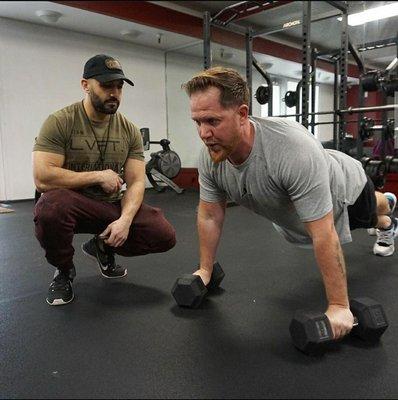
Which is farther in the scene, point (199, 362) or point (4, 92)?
point (4, 92)

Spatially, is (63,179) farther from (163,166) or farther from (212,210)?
(163,166)

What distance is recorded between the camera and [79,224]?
1528 millimetres

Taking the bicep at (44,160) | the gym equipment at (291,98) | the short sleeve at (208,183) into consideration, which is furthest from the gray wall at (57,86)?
the gym equipment at (291,98)

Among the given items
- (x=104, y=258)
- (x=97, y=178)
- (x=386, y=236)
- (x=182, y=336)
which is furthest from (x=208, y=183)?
(x=386, y=236)

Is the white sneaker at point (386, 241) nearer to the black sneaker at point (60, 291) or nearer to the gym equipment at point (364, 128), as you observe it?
the black sneaker at point (60, 291)

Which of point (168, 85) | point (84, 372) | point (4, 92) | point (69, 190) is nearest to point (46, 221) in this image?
point (69, 190)

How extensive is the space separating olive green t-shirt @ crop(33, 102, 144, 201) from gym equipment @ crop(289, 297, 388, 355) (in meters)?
0.98

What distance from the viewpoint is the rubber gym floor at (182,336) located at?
92cm

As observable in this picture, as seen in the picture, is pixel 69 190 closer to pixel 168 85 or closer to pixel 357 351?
pixel 357 351

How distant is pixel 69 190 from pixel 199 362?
2.81ft

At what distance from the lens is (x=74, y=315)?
4.40 ft

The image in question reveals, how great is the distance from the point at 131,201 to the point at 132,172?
162mm

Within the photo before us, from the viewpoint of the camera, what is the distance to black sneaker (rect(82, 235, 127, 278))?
175cm

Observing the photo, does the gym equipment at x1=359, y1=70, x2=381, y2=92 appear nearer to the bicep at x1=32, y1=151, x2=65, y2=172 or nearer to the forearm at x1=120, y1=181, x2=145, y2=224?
the forearm at x1=120, y1=181, x2=145, y2=224
